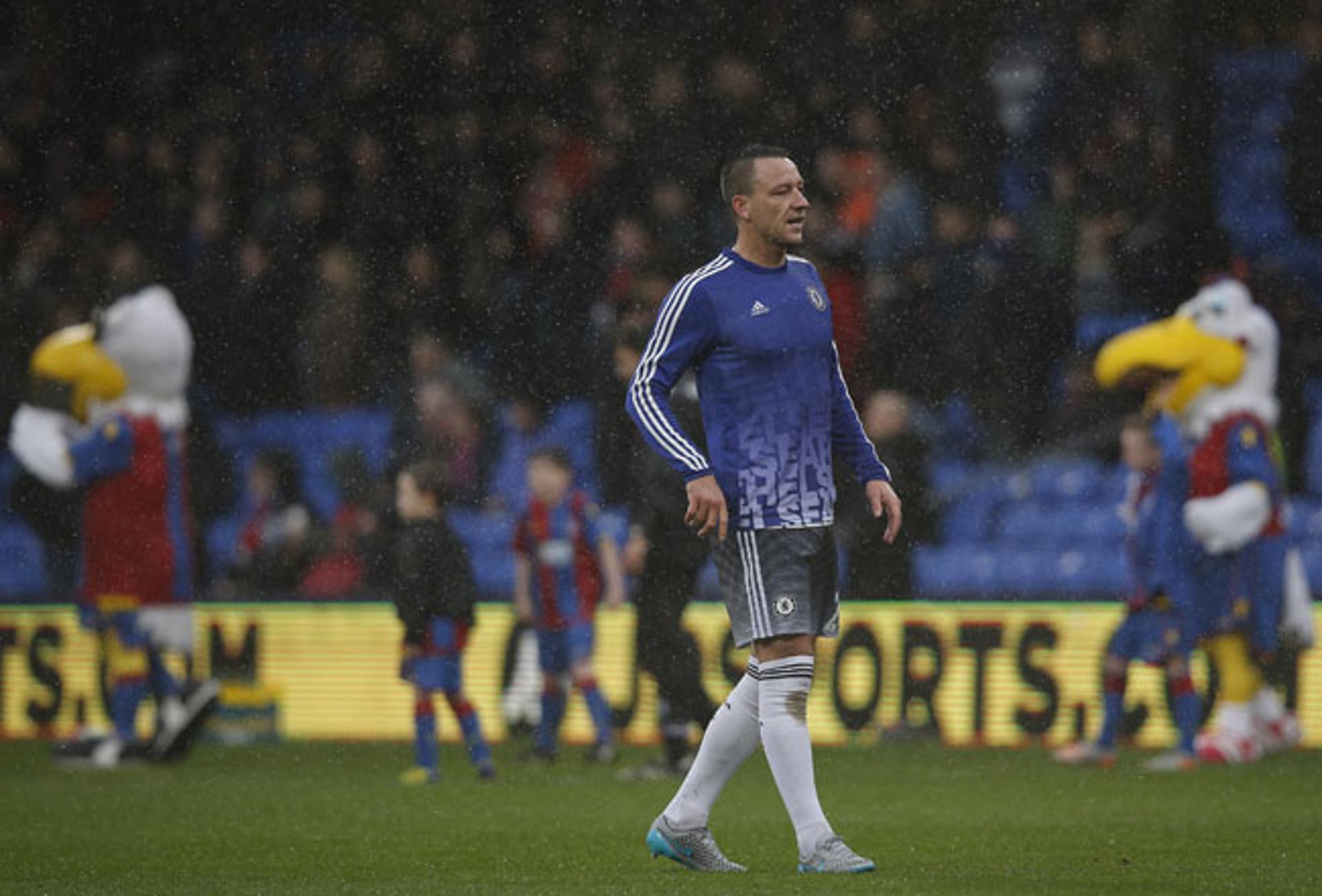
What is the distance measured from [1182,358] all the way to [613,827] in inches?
170

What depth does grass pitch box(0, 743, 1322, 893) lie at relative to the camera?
6875 millimetres

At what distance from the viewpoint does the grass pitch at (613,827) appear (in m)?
6.88

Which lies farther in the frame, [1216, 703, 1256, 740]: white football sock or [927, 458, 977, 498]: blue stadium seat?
[927, 458, 977, 498]: blue stadium seat

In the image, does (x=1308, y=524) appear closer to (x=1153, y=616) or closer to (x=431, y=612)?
(x=1153, y=616)

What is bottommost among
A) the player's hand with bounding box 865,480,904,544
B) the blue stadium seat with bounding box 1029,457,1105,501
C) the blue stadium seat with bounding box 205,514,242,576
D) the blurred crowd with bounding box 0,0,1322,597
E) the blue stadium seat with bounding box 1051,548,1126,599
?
the blue stadium seat with bounding box 1051,548,1126,599

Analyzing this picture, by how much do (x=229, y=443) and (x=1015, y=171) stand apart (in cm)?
563

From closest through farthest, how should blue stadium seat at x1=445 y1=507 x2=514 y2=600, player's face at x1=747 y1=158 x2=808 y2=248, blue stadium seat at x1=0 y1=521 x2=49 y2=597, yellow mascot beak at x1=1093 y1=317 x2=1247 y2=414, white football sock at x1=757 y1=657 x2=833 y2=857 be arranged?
1. white football sock at x1=757 y1=657 x2=833 y2=857
2. player's face at x1=747 y1=158 x2=808 y2=248
3. yellow mascot beak at x1=1093 y1=317 x2=1247 y2=414
4. blue stadium seat at x1=445 y1=507 x2=514 y2=600
5. blue stadium seat at x1=0 y1=521 x2=49 y2=597

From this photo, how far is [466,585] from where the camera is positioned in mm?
11195

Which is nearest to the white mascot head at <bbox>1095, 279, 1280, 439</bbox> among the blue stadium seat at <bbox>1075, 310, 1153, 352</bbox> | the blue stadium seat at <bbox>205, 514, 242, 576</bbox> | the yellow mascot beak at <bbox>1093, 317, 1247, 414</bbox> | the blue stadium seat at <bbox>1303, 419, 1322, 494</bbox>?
the yellow mascot beak at <bbox>1093, 317, 1247, 414</bbox>

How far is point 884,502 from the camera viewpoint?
7.04 meters

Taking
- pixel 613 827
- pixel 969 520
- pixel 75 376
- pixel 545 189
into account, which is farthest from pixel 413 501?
pixel 545 189

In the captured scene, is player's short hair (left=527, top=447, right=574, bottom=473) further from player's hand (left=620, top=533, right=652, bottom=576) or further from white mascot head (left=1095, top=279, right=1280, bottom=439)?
white mascot head (left=1095, top=279, right=1280, bottom=439)

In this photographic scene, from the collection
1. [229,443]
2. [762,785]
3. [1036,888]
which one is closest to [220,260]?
[229,443]

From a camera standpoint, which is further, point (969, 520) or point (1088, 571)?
point (969, 520)
